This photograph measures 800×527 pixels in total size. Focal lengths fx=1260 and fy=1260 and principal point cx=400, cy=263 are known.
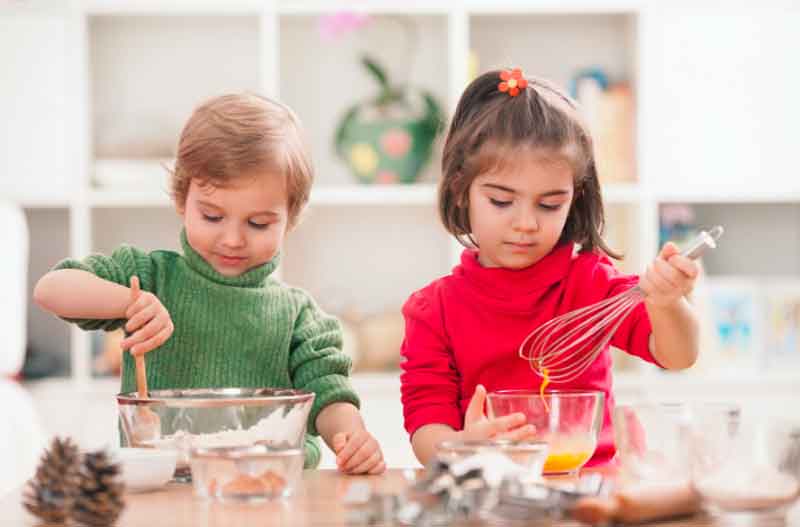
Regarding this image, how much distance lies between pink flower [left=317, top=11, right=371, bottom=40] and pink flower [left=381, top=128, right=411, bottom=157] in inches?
13.9

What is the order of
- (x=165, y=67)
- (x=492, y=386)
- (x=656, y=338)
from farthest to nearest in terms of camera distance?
1. (x=165, y=67)
2. (x=492, y=386)
3. (x=656, y=338)

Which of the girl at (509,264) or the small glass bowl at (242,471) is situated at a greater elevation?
the girl at (509,264)

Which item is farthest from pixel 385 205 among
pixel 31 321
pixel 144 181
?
pixel 31 321

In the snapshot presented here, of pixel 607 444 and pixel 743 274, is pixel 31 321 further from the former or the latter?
pixel 607 444

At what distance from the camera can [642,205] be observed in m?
3.66

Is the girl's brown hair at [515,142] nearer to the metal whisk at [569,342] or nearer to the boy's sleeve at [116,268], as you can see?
the metal whisk at [569,342]

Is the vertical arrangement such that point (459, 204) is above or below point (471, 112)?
below

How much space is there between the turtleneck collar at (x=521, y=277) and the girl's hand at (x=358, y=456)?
1.19 ft

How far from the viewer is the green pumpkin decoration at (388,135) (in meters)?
3.69

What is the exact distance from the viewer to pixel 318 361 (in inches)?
59.9

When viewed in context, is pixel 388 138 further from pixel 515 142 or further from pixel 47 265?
pixel 515 142

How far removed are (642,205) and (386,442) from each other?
3.31 feet

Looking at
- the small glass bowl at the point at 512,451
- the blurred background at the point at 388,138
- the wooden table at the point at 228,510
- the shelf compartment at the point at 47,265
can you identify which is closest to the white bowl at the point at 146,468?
the wooden table at the point at 228,510

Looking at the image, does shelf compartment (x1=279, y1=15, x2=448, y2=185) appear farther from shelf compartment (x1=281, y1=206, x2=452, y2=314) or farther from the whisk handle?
the whisk handle
